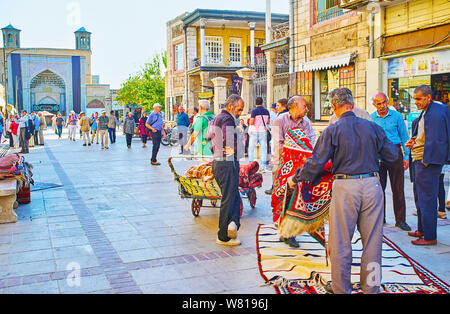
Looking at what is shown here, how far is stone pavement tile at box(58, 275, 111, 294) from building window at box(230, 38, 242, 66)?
31499mm

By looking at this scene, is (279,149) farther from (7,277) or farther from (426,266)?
(7,277)

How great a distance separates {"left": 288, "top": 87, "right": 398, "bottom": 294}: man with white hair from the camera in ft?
13.0

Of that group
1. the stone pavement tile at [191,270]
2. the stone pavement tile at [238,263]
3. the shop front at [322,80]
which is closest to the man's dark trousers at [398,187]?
the stone pavement tile at [238,263]

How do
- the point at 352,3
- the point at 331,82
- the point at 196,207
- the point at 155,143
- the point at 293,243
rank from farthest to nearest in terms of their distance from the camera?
the point at 331,82, the point at 155,143, the point at 352,3, the point at 196,207, the point at 293,243

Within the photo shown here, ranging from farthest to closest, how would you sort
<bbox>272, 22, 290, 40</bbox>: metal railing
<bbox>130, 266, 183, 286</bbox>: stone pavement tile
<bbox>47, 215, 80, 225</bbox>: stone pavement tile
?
1. <bbox>272, 22, 290, 40</bbox>: metal railing
2. <bbox>47, 215, 80, 225</bbox>: stone pavement tile
3. <bbox>130, 266, 183, 286</bbox>: stone pavement tile

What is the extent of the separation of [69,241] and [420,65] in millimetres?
10747

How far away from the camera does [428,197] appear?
572 cm

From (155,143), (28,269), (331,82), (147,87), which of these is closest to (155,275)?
(28,269)

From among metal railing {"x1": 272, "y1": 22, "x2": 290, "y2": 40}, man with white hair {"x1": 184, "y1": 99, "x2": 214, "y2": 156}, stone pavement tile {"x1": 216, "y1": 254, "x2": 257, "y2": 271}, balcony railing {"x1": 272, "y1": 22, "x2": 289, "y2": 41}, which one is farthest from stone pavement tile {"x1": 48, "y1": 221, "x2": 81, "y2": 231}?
balcony railing {"x1": 272, "y1": 22, "x2": 289, "y2": 41}

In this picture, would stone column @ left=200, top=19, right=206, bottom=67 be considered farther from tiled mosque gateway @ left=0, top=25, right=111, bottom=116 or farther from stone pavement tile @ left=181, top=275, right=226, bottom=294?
tiled mosque gateway @ left=0, top=25, right=111, bottom=116

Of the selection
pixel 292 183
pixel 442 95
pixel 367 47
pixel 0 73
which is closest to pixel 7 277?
pixel 292 183

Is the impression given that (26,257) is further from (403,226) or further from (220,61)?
(220,61)

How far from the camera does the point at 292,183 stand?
4465mm
